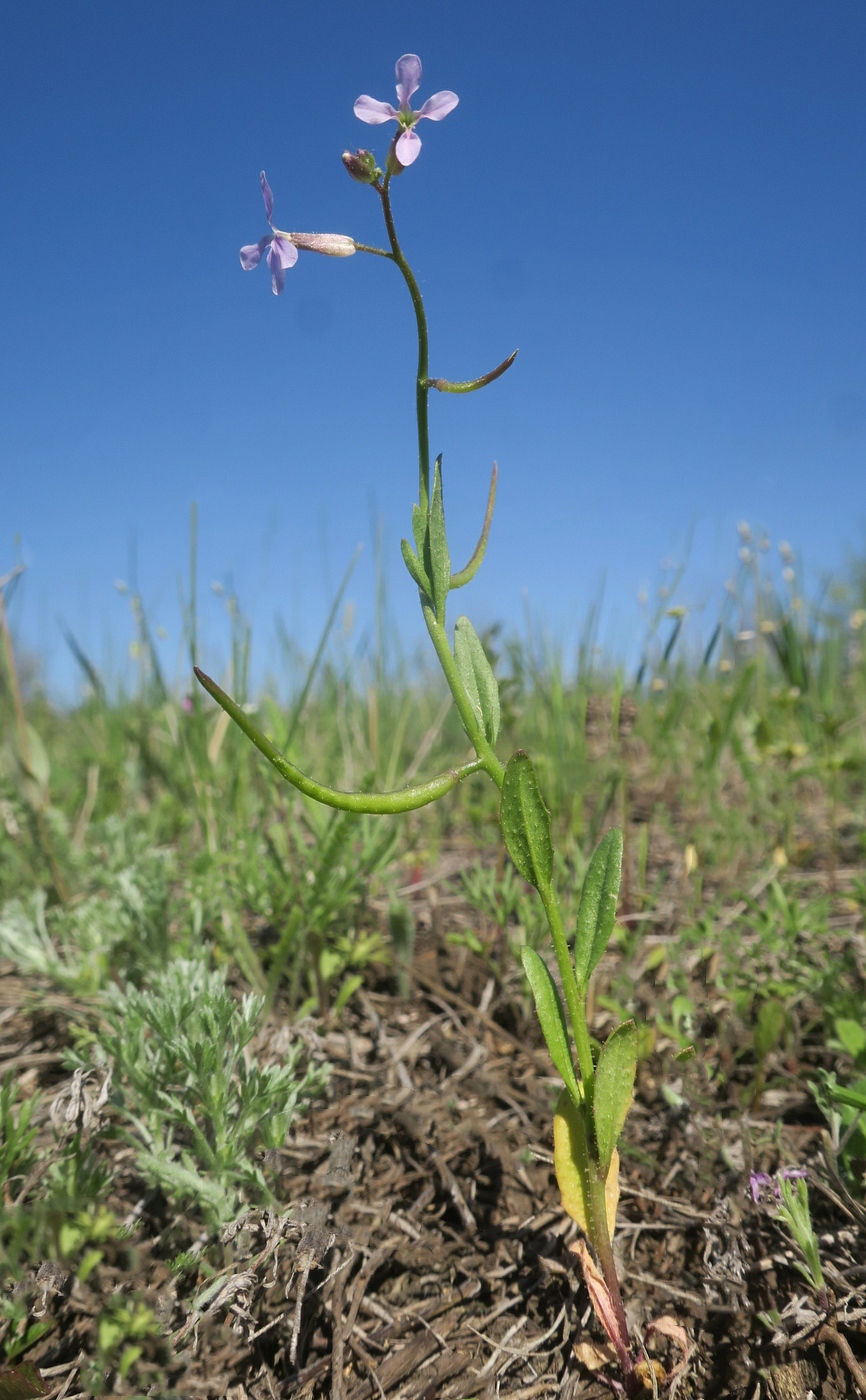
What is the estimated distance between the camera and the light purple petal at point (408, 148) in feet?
3.13

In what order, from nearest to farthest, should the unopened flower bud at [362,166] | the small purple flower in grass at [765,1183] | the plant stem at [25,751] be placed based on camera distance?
the unopened flower bud at [362,166], the small purple flower in grass at [765,1183], the plant stem at [25,751]

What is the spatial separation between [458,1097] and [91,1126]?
67 centimetres

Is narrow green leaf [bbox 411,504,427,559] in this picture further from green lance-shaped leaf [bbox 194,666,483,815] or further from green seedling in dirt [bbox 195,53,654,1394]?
green lance-shaped leaf [bbox 194,666,483,815]

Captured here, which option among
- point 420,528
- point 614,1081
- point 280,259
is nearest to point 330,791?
point 420,528

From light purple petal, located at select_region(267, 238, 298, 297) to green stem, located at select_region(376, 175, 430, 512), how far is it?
0.45 feet

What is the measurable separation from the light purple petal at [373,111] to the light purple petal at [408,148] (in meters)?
0.04

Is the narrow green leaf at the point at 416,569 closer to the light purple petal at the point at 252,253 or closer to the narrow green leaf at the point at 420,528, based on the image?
the narrow green leaf at the point at 420,528

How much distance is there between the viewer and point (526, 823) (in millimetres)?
1002

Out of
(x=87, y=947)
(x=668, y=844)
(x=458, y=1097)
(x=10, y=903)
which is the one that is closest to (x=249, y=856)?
(x=87, y=947)

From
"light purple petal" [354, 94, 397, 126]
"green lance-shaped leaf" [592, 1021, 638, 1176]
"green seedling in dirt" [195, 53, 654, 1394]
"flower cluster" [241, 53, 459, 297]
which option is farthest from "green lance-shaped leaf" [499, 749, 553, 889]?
"light purple petal" [354, 94, 397, 126]

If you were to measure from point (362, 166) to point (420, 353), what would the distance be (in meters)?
0.22

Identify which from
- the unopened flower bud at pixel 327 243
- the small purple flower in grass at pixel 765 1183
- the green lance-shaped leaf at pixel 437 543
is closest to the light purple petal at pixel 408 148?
the unopened flower bud at pixel 327 243

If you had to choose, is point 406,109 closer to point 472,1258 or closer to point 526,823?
point 526,823

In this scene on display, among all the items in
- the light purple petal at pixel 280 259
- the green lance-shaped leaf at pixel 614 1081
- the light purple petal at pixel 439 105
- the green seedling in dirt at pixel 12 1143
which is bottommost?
the green seedling in dirt at pixel 12 1143
